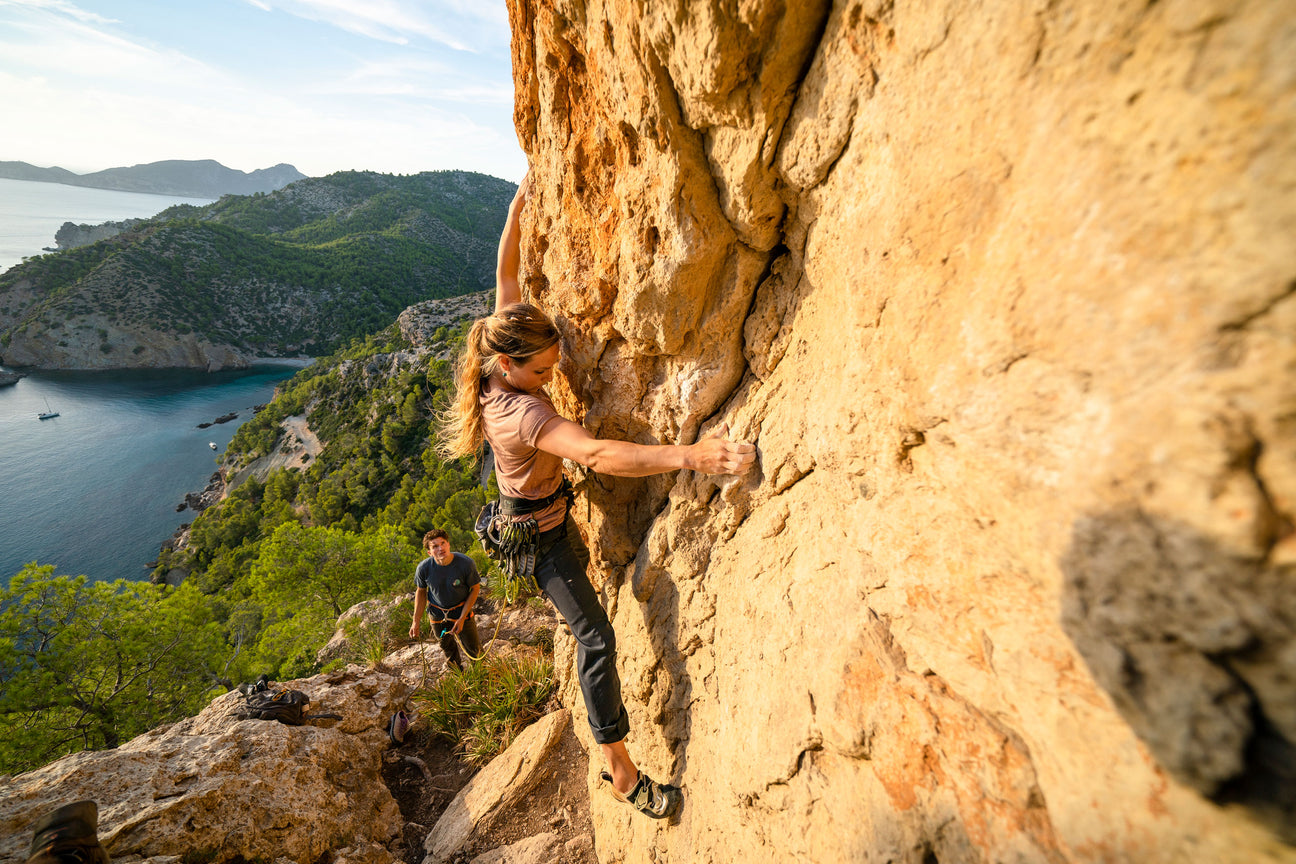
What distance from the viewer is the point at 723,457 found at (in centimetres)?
252

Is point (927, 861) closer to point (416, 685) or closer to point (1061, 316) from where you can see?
→ point (1061, 316)

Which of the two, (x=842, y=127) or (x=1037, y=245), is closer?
(x=1037, y=245)

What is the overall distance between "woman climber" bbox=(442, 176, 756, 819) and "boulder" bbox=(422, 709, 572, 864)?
1615 mm

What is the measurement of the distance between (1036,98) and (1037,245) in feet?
1.12

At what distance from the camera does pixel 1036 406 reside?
4.26 feet

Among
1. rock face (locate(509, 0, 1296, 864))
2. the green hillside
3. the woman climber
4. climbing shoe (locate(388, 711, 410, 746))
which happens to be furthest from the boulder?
the green hillside

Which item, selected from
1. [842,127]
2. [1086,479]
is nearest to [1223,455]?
[1086,479]

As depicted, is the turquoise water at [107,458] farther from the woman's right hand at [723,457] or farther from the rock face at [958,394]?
the woman's right hand at [723,457]

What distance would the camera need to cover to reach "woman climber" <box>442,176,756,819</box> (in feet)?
9.47

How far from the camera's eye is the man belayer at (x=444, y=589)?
586cm

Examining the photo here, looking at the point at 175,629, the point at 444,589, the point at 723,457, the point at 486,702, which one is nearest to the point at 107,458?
the point at 175,629

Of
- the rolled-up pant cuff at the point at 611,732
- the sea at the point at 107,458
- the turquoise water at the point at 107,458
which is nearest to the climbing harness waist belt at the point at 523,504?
the rolled-up pant cuff at the point at 611,732

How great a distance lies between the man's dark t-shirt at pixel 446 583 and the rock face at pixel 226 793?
1.35m

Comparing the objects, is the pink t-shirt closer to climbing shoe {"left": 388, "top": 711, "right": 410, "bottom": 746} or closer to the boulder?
the boulder
